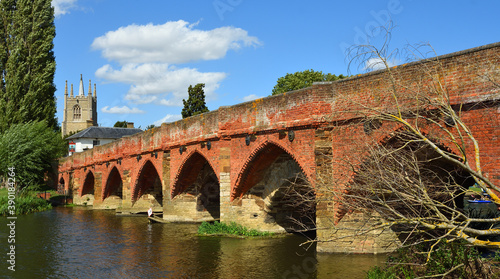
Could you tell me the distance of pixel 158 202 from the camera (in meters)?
28.3

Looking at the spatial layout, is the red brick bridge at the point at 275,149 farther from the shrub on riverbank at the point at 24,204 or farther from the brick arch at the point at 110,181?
the shrub on riverbank at the point at 24,204

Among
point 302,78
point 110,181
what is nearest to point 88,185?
point 110,181

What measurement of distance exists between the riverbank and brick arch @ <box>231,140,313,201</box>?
15891 mm

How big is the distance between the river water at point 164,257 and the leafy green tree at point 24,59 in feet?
60.5

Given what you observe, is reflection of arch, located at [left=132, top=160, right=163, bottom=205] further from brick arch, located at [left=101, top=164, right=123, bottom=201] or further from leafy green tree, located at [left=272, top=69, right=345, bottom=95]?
leafy green tree, located at [left=272, top=69, right=345, bottom=95]

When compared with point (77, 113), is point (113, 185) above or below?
below

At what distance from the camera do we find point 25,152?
3166 cm

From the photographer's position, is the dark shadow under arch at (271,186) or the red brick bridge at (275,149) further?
the dark shadow under arch at (271,186)

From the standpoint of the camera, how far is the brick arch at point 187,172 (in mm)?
21023

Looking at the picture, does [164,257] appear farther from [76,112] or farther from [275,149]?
[76,112]

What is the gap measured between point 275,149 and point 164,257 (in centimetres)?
527

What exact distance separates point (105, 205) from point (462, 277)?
30221mm

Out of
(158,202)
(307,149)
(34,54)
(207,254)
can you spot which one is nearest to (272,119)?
(307,149)

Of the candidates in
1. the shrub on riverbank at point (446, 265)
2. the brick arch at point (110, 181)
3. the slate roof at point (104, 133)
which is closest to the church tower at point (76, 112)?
the slate roof at point (104, 133)
